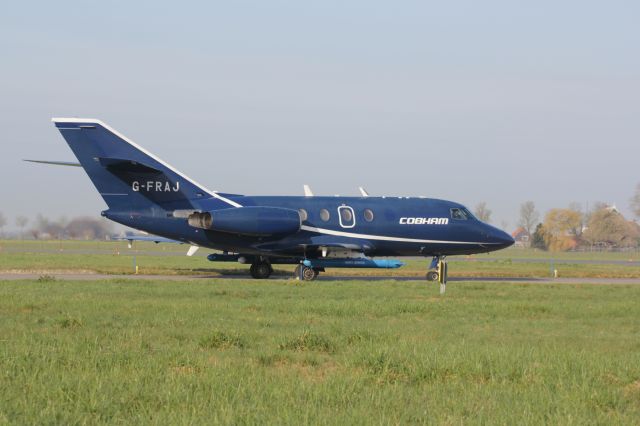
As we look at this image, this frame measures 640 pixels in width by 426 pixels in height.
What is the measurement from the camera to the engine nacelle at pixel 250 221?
104 ft

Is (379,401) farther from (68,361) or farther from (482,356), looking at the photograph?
(68,361)

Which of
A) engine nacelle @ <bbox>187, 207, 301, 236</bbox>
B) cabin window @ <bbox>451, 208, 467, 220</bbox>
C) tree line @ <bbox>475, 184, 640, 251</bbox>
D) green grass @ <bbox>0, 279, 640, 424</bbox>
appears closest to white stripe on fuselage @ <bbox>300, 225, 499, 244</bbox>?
engine nacelle @ <bbox>187, 207, 301, 236</bbox>

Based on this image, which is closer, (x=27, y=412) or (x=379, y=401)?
(x=27, y=412)

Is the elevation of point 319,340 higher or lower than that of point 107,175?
lower

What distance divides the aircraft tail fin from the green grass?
1118 cm

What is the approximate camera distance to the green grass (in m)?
7.87

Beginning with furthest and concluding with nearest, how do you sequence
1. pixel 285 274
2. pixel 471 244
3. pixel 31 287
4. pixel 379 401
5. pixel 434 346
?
pixel 285 274
pixel 471 244
pixel 31 287
pixel 434 346
pixel 379 401

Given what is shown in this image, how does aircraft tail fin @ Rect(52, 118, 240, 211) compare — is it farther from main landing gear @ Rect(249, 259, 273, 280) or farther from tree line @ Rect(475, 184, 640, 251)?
tree line @ Rect(475, 184, 640, 251)

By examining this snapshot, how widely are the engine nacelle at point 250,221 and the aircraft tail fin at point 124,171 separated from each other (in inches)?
47.5

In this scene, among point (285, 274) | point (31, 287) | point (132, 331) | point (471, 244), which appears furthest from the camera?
point (285, 274)

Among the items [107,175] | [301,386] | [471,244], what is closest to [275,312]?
[301,386]

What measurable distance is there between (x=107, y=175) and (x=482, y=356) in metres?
22.8

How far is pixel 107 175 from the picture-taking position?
102 feet

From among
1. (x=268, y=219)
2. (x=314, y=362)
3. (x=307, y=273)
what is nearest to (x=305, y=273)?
(x=307, y=273)
